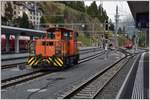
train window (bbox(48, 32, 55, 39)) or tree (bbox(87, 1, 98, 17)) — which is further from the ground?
tree (bbox(87, 1, 98, 17))

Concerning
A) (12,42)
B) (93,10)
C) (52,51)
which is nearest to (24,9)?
(93,10)

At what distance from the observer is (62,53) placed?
26.9 metres

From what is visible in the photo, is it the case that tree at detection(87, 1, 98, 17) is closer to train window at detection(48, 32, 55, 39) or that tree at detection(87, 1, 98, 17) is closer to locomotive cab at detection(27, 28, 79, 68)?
train window at detection(48, 32, 55, 39)

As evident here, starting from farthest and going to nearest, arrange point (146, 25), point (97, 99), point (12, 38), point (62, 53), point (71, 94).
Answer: point (12, 38) → point (146, 25) → point (62, 53) → point (71, 94) → point (97, 99)

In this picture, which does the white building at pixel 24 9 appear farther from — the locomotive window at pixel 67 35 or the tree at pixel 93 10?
the locomotive window at pixel 67 35

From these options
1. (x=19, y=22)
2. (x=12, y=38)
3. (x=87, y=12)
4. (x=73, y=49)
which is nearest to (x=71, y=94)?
(x=73, y=49)

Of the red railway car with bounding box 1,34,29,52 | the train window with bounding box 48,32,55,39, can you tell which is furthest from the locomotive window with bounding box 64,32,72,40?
the red railway car with bounding box 1,34,29,52

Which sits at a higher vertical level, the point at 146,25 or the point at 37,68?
the point at 146,25

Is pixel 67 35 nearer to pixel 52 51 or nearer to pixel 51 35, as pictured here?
pixel 51 35

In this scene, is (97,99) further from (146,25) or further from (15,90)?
(146,25)

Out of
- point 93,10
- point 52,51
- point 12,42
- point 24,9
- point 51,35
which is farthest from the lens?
point 93,10

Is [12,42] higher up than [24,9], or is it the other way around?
[24,9]

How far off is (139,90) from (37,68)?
12.0 metres

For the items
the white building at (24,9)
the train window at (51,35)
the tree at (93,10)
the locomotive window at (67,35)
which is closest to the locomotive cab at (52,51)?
the train window at (51,35)
